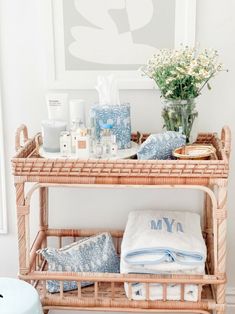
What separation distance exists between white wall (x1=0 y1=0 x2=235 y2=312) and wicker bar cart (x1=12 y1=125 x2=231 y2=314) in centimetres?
22

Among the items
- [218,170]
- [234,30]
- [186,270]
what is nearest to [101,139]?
[218,170]

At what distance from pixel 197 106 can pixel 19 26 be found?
2.21 ft

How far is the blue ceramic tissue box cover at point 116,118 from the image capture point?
1.67 metres

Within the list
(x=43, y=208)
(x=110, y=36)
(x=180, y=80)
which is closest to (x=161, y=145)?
(x=180, y=80)

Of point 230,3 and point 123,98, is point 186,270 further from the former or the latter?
point 230,3

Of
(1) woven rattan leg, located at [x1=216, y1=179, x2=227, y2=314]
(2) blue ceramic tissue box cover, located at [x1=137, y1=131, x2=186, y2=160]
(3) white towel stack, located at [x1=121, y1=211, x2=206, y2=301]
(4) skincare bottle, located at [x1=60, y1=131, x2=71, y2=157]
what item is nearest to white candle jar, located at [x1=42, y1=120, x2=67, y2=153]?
(4) skincare bottle, located at [x1=60, y1=131, x2=71, y2=157]

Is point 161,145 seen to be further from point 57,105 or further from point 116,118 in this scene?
point 57,105

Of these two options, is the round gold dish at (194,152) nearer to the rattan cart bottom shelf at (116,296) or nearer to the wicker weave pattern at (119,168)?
the wicker weave pattern at (119,168)

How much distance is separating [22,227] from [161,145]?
1.58 feet

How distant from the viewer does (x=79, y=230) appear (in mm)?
1956

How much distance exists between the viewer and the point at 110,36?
1.82m

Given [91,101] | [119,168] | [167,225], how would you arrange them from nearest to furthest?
[119,168] < [167,225] < [91,101]

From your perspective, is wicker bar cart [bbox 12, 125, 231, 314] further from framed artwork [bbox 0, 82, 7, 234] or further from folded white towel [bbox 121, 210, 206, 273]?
framed artwork [bbox 0, 82, 7, 234]

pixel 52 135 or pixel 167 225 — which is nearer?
pixel 52 135
